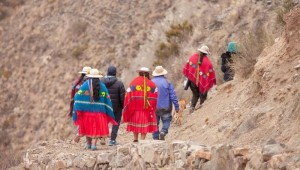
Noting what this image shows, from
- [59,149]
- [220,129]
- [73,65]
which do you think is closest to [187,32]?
[73,65]

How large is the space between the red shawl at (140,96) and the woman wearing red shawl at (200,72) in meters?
2.95

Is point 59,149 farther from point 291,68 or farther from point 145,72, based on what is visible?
point 291,68

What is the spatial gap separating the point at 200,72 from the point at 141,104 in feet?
10.3

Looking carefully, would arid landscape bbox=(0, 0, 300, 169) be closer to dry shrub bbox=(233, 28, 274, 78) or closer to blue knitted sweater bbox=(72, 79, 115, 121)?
dry shrub bbox=(233, 28, 274, 78)

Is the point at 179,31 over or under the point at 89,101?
over

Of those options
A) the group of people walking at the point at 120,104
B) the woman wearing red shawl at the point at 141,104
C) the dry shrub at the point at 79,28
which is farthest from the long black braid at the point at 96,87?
the dry shrub at the point at 79,28

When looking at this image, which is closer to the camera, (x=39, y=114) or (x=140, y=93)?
(x=140, y=93)

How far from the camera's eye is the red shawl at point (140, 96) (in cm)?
1185

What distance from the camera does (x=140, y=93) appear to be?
11.9 metres

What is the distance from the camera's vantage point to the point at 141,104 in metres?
11.9

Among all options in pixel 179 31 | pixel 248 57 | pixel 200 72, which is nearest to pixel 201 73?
pixel 200 72

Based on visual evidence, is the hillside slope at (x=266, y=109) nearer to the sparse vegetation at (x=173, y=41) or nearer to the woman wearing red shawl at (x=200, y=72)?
the woman wearing red shawl at (x=200, y=72)

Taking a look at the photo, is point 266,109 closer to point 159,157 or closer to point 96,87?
Answer: point 159,157

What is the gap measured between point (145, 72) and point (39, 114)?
14.9 meters
